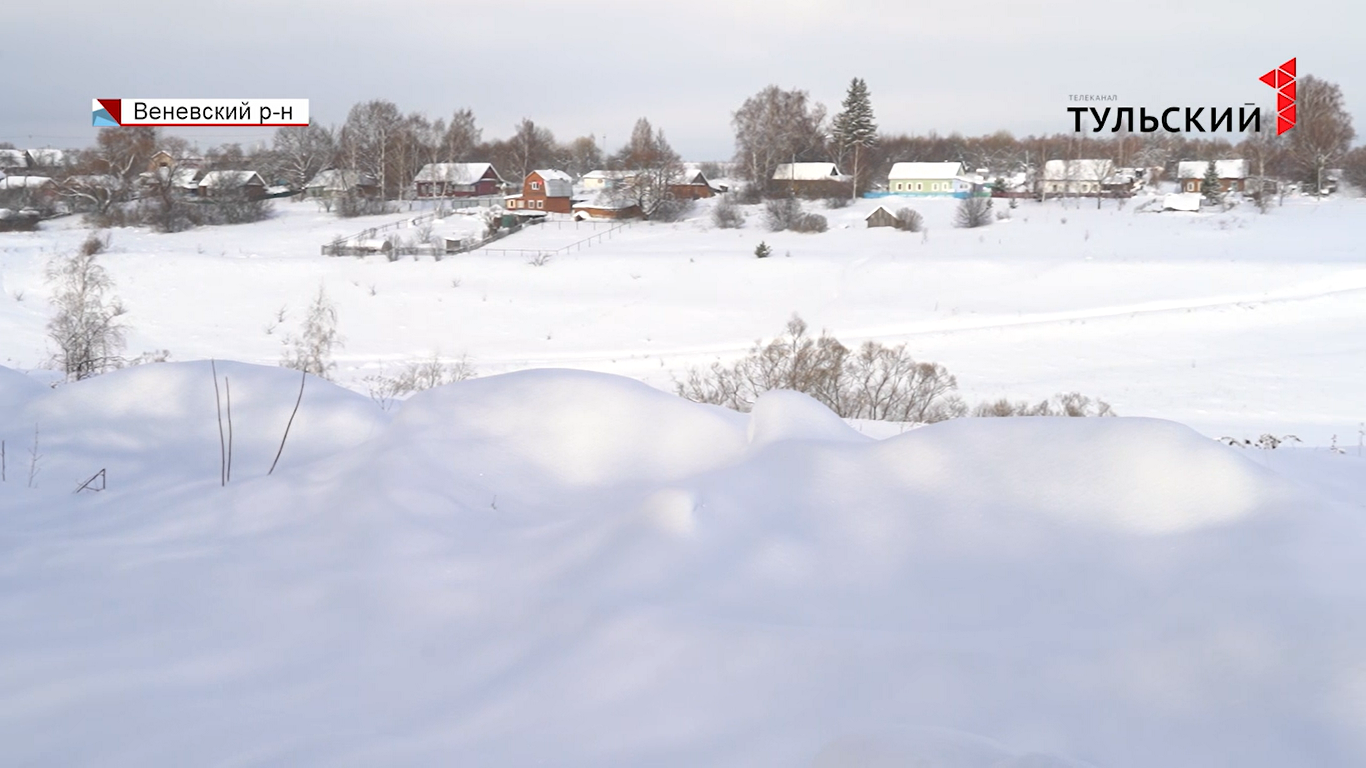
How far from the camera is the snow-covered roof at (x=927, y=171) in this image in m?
69.8

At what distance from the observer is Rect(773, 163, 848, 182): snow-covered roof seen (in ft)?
221

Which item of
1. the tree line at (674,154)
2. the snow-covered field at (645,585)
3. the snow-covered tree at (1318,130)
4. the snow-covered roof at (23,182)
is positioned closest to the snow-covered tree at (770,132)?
the tree line at (674,154)

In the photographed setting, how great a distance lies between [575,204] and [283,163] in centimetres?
2590

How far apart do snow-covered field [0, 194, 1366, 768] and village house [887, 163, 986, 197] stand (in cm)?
6592

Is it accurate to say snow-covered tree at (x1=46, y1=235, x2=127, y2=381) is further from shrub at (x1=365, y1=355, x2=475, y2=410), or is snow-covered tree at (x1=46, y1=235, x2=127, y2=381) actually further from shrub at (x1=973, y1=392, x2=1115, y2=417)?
shrub at (x1=973, y1=392, x2=1115, y2=417)

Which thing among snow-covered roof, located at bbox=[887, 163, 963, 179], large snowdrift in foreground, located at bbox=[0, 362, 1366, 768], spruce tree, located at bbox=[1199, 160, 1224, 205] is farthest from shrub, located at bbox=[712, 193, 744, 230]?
large snowdrift in foreground, located at bbox=[0, 362, 1366, 768]

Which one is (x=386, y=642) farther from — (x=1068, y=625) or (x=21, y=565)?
(x=1068, y=625)

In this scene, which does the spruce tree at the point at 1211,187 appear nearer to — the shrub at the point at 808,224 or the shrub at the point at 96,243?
the shrub at the point at 808,224

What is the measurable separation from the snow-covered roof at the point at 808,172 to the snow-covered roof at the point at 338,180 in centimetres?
2732

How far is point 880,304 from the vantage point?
1405 inches

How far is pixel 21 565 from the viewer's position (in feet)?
14.0

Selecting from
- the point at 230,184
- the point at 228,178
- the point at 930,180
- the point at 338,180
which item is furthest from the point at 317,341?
the point at 930,180

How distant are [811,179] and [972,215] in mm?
17789

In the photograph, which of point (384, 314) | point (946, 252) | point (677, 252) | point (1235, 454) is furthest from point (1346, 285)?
point (1235, 454)
